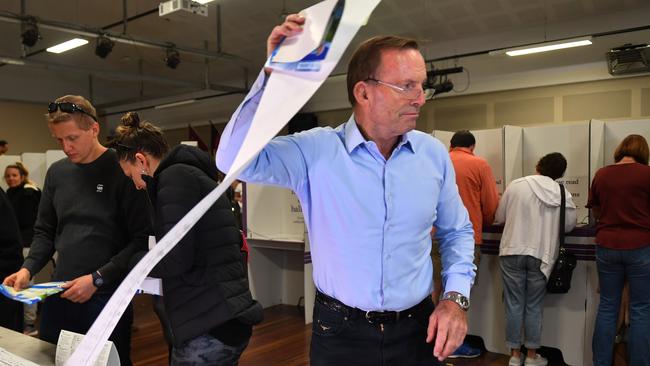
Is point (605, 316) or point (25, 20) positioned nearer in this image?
point (605, 316)

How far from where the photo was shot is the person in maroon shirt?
121 inches

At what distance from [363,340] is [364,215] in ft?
0.95

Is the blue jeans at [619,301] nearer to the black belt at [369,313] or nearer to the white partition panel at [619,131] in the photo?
the white partition panel at [619,131]

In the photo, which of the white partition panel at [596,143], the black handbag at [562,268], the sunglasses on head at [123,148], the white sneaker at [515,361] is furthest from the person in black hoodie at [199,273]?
the white partition panel at [596,143]

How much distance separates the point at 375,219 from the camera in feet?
3.74

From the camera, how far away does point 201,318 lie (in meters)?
1.57

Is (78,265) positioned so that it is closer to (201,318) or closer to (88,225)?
(88,225)

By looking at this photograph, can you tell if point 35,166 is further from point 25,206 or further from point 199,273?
point 199,273

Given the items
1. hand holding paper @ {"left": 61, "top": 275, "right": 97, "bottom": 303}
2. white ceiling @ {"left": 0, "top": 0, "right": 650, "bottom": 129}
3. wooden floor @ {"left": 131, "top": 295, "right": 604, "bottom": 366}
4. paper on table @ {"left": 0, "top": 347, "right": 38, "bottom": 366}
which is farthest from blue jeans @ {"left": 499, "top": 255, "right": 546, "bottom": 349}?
white ceiling @ {"left": 0, "top": 0, "right": 650, "bottom": 129}

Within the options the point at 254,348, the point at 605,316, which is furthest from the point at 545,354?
the point at 254,348

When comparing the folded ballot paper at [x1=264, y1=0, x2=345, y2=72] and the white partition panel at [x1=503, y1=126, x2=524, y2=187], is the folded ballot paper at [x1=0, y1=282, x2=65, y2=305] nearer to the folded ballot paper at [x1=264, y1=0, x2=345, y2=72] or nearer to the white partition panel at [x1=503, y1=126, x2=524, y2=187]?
the folded ballot paper at [x1=264, y1=0, x2=345, y2=72]

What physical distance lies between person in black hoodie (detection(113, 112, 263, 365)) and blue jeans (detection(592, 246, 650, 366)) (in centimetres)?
251

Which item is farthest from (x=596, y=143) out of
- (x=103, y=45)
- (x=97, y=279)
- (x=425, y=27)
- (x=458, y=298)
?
(x=103, y=45)

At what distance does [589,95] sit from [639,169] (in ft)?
16.2
